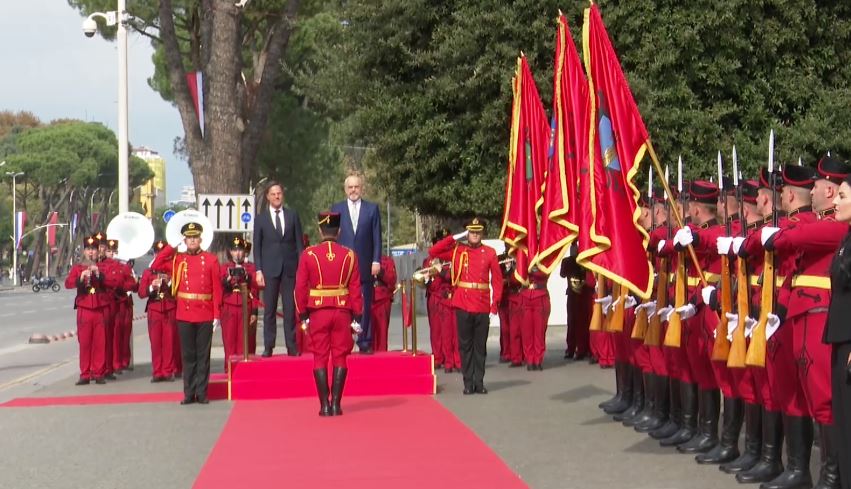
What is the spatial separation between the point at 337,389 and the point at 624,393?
2686 millimetres

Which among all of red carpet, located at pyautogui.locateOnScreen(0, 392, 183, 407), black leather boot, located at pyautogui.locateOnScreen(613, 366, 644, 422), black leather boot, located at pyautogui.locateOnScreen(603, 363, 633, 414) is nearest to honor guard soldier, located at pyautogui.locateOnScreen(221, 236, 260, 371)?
red carpet, located at pyautogui.locateOnScreen(0, 392, 183, 407)

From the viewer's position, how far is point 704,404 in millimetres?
10391

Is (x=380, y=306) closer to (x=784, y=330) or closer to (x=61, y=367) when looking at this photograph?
(x=61, y=367)

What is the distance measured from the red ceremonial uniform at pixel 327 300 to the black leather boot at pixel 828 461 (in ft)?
19.2

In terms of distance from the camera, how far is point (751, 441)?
9406 mm

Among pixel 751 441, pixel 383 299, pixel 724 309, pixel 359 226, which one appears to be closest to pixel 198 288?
pixel 359 226

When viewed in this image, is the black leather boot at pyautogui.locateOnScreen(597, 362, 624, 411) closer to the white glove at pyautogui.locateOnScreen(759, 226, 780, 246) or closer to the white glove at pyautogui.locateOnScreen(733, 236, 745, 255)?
the white glove at pyautogui.locateOnScreen(733, 236, 745, 255)

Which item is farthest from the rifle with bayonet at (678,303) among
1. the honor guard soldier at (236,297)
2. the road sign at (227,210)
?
the road sign at (227,210)

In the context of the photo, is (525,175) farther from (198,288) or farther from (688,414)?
(688,414)

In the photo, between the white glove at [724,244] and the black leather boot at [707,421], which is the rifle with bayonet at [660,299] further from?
the white glove at [724,244]

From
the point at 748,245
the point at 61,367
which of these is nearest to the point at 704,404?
the point at 748,245

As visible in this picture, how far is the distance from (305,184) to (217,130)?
1053 inches

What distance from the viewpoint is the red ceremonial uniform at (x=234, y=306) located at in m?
18.0

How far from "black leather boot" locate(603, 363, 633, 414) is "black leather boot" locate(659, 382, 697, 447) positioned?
1851mm
